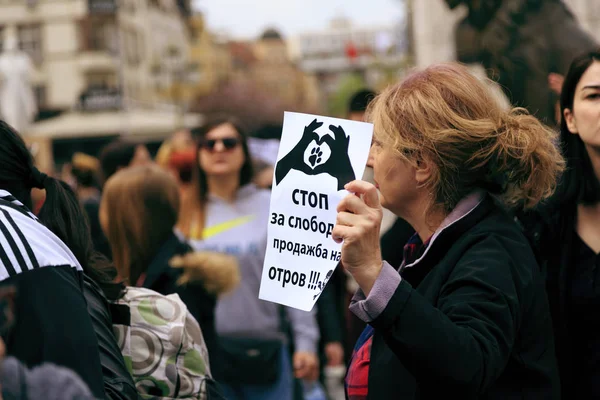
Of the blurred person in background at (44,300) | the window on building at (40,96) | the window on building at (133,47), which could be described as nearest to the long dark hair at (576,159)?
the blurred person in background at (44,300)

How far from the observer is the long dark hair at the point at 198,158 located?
5.62 metres

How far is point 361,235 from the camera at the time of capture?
2.17 m

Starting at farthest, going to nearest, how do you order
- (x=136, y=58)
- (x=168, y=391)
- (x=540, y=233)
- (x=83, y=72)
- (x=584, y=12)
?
1. (x=136, y=58)
2. (x=83, y=72)
3. (x=584, y=12)
4. (x=540, y=233)
5. (x=168, y=391)

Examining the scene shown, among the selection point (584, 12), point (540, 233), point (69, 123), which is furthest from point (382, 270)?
point (69, 123)

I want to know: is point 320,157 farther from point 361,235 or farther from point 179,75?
point 179,75

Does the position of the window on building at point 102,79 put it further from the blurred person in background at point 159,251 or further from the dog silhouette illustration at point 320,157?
the dog silhouette illustration at point 320,157

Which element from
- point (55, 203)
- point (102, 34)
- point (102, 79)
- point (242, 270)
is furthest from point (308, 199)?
point (102, 34)

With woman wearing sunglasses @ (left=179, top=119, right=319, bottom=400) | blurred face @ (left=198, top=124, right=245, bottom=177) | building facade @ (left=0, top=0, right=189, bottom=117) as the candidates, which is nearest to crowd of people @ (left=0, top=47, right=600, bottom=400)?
woman wearing sunglasses @ (left=179, top=119, right=319, bottom=400)

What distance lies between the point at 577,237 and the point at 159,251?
1.95m

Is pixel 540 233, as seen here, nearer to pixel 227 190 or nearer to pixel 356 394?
pixel 356 394

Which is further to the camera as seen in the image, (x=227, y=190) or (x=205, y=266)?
(x=227, y=190)

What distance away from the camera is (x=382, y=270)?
2.17 meters

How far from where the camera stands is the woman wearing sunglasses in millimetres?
4930

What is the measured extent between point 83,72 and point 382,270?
5076 cm
